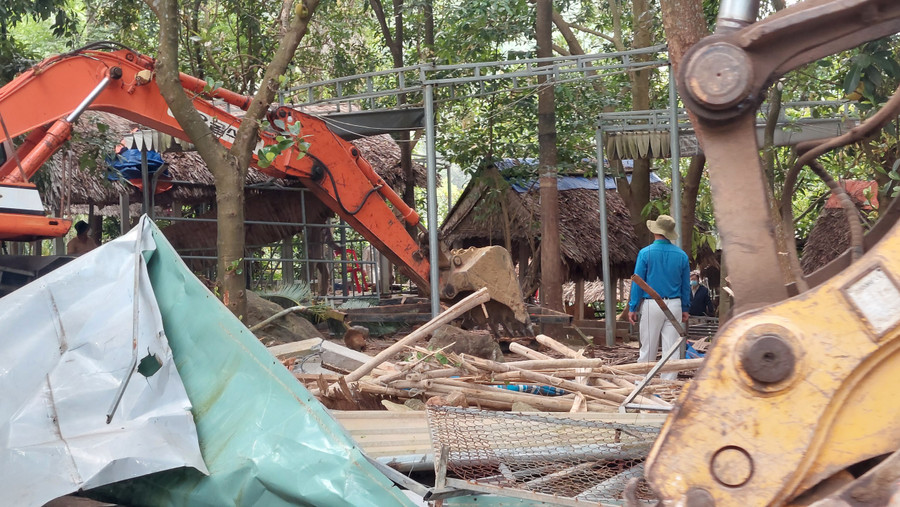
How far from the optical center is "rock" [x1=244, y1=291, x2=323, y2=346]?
34.1 feet

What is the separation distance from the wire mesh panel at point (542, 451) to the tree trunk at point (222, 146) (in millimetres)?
3124

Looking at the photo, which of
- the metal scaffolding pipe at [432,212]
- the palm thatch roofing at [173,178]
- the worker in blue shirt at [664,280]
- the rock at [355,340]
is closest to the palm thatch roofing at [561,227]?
the palm thatch roofing at [173,178]

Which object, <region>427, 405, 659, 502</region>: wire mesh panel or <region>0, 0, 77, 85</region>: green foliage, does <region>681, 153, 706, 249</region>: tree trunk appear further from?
<region>427, 405, 659, 502</region>: wire mesh panel

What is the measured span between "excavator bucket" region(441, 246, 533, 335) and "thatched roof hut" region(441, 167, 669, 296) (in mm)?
6518

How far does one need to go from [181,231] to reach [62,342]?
1103 cm

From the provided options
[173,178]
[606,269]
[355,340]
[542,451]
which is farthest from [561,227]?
[542,451]

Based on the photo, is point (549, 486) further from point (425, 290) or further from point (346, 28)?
point (346, 28)

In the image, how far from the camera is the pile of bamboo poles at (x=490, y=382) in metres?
5.96

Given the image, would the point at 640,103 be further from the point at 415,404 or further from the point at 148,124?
the point at 415,404

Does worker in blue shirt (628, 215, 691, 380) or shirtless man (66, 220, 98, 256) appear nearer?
worker in blue shirt (628, 215, 691, 380)

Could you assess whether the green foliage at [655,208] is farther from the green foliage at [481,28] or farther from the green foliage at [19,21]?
the green foliage at [19,21]

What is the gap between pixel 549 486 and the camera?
13.2ft

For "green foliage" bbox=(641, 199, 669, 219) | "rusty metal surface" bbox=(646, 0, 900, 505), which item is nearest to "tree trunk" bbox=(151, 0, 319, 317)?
"rusty metal surface" bbox=(646, 0, 900, 505)

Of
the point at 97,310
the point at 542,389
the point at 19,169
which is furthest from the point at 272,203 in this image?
the point at 97,310
